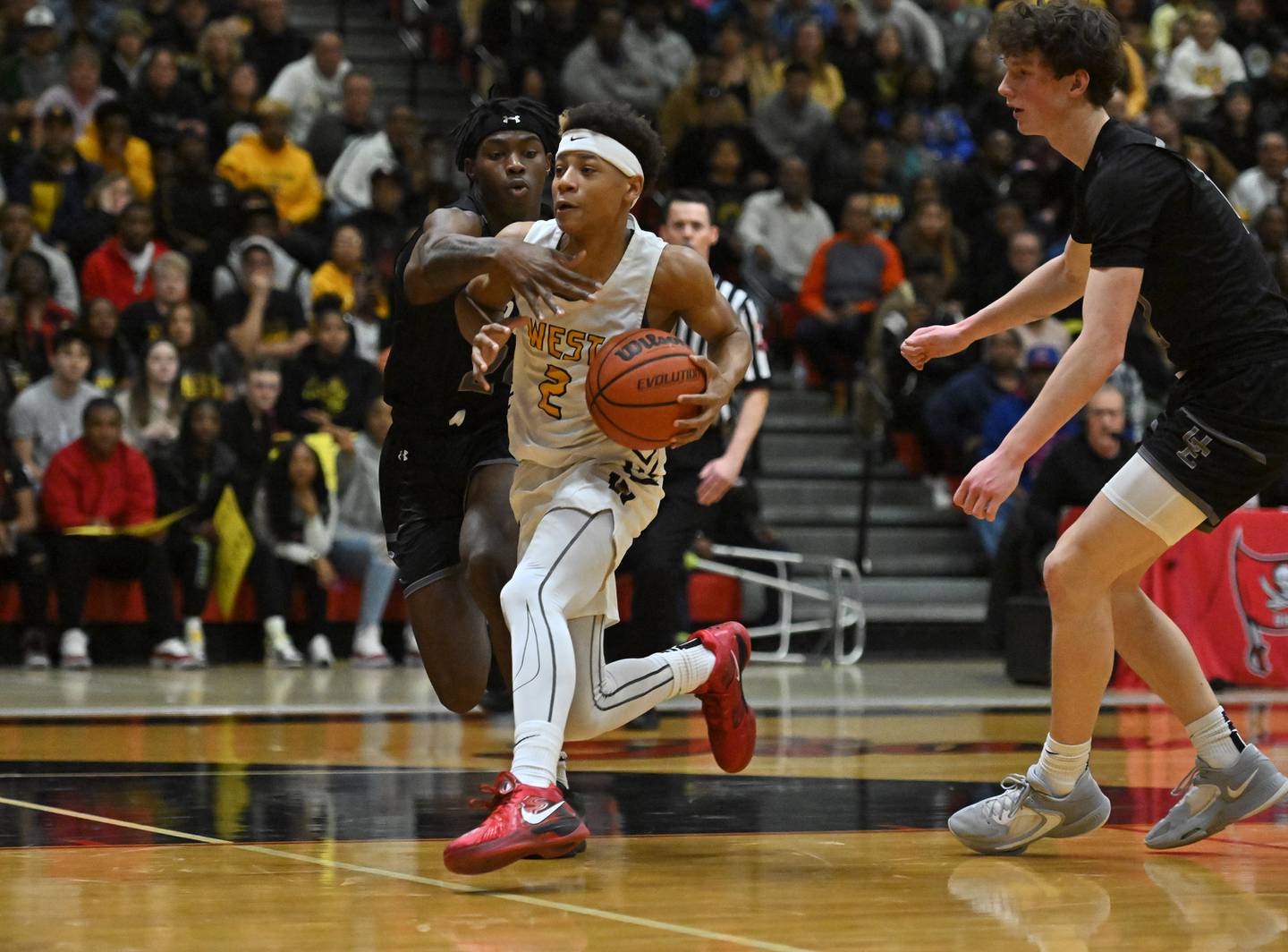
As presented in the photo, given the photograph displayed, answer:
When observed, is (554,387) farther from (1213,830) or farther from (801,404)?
(801,404)

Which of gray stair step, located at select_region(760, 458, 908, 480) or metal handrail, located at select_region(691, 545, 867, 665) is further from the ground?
gray stair step, located at select_region(760, 458, 908, 480)

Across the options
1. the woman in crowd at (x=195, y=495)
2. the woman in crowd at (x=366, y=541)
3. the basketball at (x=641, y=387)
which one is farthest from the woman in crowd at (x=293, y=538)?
the basketball at (x=641, y=387)

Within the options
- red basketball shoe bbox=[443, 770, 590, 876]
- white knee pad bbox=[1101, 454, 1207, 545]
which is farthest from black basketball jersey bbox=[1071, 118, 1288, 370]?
red basketball shoe bbox=[443, 770, 590, 876]

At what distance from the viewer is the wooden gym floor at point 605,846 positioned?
380 cm

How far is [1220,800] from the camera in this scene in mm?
4945

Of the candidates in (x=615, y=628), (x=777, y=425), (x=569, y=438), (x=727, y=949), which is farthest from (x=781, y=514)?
(x=727, y=949)

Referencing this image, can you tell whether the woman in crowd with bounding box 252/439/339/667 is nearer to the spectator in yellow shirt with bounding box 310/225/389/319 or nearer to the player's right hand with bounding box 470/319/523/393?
the spectator in yellow shirt with bounding box 310/225/389/319

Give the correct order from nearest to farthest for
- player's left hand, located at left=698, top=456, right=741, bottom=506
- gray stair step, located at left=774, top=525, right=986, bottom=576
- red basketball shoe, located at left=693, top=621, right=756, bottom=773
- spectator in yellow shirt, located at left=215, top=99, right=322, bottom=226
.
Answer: red basketball shoe, located at left=693, top=621, right=756, bottom=773 → player's left hand, located at left=698, top=456, right=741, bottom=506 → gray stair step, located at left=774, top=525, right=986, bottom=576 → spectator in yellow shirt, located at left=215, top=99, right=322, bottom=226

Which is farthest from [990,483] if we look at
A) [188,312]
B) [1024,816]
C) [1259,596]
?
[188,312]

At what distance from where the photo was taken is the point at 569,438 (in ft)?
16.0

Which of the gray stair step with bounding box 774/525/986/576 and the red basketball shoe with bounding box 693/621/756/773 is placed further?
the gray stair step with bounding box 774/525/986/576

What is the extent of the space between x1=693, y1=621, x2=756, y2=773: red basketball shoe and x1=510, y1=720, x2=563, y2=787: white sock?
0.87 metres

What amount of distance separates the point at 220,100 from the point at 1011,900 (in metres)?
11.8

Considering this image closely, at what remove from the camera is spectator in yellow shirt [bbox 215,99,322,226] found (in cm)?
1418
